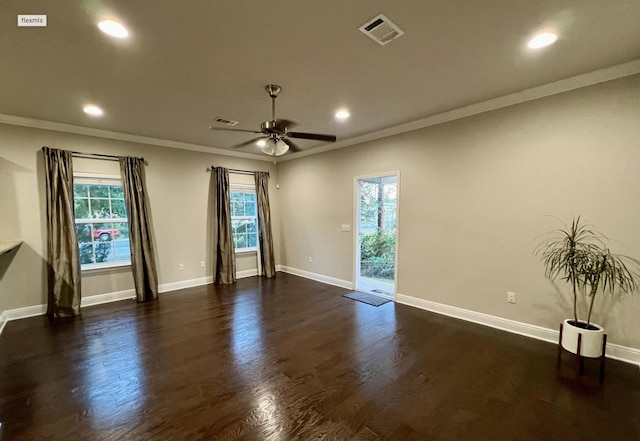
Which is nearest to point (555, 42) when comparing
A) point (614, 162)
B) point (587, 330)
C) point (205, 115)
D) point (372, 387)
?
point (614, 162)

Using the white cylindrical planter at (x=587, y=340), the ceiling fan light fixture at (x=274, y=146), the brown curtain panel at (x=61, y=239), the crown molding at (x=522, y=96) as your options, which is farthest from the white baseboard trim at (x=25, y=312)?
the white cylindrical planter at (x=587, y=340)

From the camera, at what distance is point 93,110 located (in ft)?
11.1

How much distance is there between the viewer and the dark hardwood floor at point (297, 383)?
1801mm

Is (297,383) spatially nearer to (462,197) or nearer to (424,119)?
(462,197)

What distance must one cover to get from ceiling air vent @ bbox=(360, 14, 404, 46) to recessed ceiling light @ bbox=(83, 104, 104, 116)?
10.9ft

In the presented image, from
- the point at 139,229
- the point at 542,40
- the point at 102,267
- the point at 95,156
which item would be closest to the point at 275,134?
the point at 542,40

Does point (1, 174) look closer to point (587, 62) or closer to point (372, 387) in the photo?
point (372, 387)

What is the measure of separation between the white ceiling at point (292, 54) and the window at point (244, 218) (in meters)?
→ 2.53

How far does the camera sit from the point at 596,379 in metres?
2.30

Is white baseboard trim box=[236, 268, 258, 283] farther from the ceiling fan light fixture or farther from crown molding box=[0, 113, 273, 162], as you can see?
the ceiling fan light fixture

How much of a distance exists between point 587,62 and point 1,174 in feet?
22.0

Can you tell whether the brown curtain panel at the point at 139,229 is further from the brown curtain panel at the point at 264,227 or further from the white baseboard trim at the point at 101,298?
the brown curtain panel at the point at 264,227

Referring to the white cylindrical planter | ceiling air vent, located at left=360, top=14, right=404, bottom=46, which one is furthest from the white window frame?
the white cylindrical planter

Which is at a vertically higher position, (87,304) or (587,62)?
(587,62)
